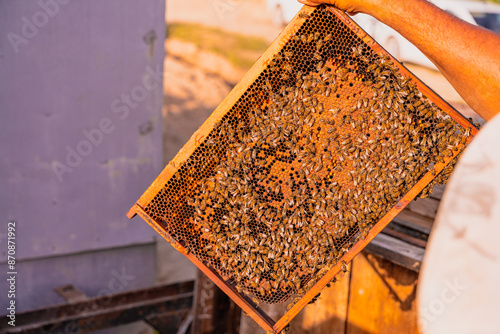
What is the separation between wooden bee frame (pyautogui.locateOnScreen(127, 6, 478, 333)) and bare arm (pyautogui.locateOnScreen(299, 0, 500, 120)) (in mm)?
225

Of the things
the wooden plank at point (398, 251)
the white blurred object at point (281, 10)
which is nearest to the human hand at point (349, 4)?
the wooden plank at point (398, 251)

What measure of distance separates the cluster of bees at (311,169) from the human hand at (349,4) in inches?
11.0

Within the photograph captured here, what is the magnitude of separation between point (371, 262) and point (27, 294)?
6.35m

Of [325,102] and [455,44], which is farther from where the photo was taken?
[325,102]

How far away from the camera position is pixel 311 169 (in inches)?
118

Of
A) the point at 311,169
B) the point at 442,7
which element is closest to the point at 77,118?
the point at 311,169

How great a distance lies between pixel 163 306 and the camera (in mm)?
5605

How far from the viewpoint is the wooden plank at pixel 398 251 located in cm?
392

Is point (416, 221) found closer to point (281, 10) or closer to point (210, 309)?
point (210, 309)

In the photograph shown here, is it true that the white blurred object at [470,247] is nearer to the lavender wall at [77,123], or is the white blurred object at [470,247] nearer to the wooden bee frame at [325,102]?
the wooden bee frame at [325,102]

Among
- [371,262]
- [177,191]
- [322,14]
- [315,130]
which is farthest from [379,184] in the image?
[371,262]

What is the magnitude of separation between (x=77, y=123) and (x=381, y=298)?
581 cm

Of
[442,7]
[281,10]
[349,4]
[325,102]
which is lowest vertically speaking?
[325,102]

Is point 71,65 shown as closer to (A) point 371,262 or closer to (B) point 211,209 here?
(B) point 211,209
